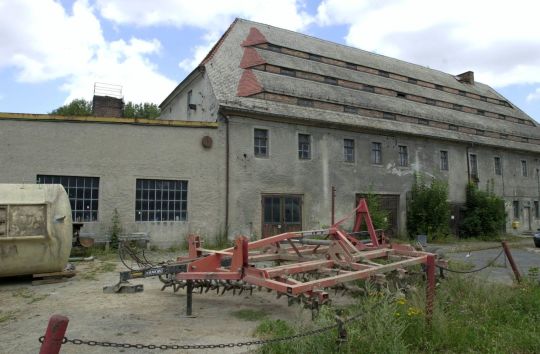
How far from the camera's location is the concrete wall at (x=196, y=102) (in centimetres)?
1739

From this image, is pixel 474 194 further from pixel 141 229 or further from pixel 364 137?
pixel 141 229

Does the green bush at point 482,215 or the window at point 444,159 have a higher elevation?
the window at point 444,159

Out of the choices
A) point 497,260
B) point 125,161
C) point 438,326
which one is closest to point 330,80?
point 125,161

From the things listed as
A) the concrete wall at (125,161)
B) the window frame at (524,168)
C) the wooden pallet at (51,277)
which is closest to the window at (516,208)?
the window frame at (524,168)

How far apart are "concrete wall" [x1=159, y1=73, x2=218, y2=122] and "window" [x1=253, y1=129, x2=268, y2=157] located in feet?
5.93

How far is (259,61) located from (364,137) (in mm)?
5852

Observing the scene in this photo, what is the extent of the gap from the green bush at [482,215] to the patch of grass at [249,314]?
61.2 feet

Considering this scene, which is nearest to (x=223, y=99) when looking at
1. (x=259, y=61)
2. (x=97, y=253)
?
(x=259, y=61)

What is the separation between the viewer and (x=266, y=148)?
1717 cm

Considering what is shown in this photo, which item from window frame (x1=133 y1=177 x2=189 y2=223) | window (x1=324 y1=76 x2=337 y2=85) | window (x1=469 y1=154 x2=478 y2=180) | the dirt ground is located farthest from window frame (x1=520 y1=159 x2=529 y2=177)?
the dirt ground

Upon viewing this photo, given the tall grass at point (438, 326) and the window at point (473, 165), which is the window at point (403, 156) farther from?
the tall grass at point (438, 326)

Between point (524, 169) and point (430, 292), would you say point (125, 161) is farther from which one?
point (524, 169)

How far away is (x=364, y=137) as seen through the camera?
19703 mm

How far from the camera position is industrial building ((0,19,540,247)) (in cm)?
1427
